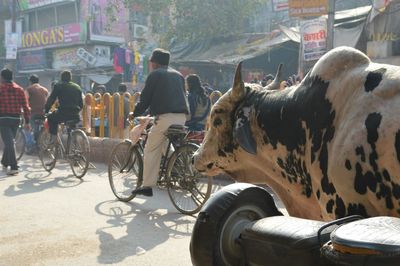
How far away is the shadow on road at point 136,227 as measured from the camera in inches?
164

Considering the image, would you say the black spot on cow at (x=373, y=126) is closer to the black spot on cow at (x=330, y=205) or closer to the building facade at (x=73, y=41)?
the black spot on cow at (x=330, y=205)

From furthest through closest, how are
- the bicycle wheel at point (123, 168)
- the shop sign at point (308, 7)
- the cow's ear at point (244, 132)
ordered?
the shop sign at point (308, 7)
the bicycle wheel at point (123, 168)
the cow's ear at point (244, 132)

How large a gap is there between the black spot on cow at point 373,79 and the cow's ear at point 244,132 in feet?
2.46

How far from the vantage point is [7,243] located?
4.34 meters

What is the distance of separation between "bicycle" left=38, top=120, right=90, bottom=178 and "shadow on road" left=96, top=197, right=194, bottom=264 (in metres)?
2.01

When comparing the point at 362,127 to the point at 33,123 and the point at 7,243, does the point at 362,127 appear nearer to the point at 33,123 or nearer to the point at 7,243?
the point at 7,243

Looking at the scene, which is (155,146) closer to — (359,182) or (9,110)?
(9,110)

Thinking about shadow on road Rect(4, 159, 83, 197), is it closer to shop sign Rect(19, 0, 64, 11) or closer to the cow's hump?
the cow's hump

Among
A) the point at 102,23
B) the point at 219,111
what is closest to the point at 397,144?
the point at 219,111

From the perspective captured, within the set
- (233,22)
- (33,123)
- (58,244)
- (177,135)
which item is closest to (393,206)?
(58,244)

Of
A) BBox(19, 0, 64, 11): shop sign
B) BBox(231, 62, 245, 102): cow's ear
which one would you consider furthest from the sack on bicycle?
BBox(19, 0, 64, 11): shop sign

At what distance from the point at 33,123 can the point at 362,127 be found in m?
10.1

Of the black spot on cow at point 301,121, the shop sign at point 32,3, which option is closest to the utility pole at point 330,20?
the black spot on cow at point 301,121

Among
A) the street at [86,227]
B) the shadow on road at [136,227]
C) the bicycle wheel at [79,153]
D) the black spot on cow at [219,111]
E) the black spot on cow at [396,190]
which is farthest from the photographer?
the bicycle wheel at [79,153]
